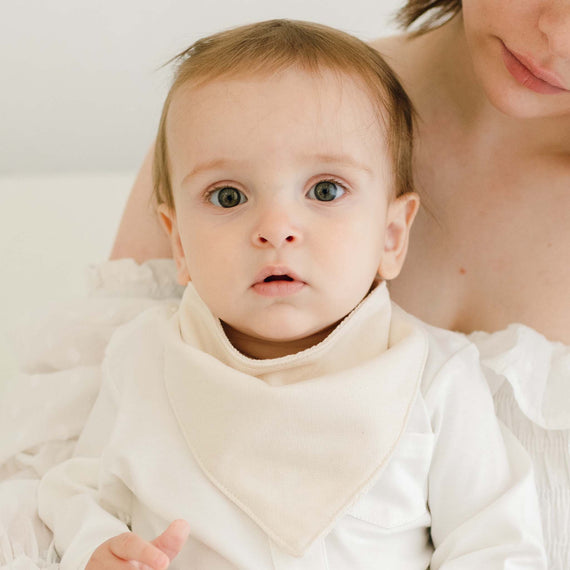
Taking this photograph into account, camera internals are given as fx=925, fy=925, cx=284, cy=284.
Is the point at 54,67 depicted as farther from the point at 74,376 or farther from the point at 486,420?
the point at 486,420

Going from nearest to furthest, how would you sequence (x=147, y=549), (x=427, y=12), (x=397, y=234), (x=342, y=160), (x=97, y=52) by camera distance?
1. (x=147, y=549)
2. (x=342, y=160)
3. (x=397, y=234)
4. (x=427, y=12)
5. (x=97, y=52)

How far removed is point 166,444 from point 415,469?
0.30 meters

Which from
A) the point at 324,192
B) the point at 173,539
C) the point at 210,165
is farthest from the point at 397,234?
the point at 173,539

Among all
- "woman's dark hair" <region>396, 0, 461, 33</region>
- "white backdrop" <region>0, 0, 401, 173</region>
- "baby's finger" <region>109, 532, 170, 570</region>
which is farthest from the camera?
"white backdrop" <region>0, 0, 401, 173</region>

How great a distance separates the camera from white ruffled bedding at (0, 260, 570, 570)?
117 cm

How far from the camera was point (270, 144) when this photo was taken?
102cm

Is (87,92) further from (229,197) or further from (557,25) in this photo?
(557,25)

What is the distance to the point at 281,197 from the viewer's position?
3.35 ft

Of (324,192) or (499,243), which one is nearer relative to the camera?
(324,192)

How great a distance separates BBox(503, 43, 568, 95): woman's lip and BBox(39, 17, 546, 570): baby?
0.50ft

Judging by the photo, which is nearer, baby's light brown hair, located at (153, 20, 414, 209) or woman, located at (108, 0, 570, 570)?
baby's light brown hair, located at (153, 20, 414, 209)

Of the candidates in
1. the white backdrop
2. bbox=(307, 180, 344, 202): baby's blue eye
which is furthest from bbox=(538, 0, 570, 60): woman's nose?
the white backdrop

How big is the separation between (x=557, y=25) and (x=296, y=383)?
491 millimetres

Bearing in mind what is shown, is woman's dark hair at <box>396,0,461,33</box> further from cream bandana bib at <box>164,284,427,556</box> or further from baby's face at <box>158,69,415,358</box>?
cream bandana bib at <box>164,284,427,556</box>
